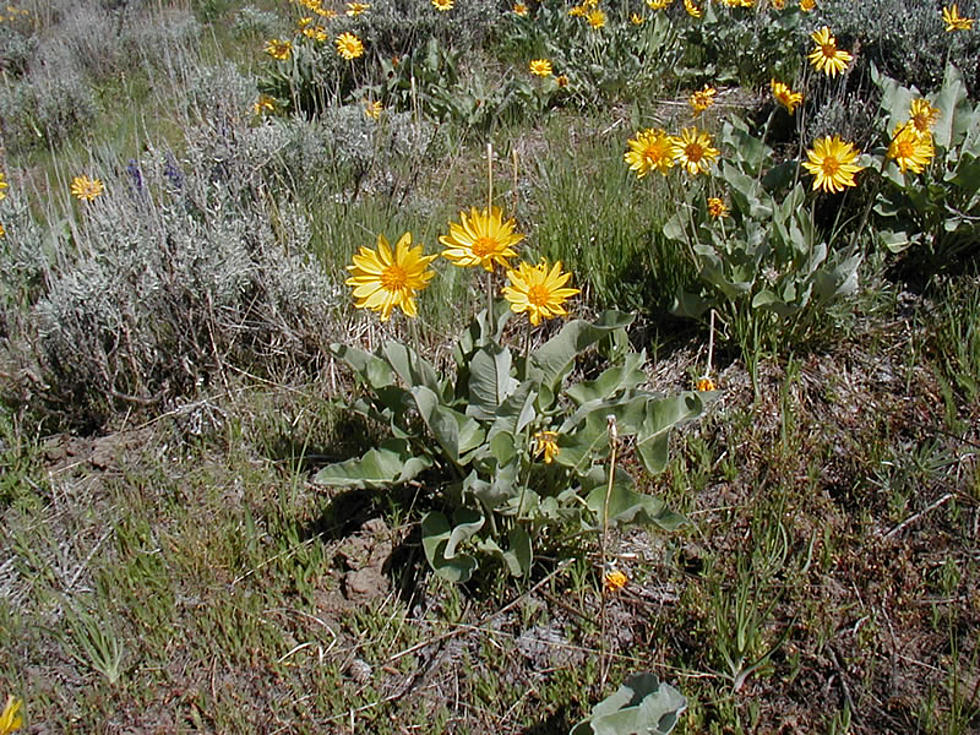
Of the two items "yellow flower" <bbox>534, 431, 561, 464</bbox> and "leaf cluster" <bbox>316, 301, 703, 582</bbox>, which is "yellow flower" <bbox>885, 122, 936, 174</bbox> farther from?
"yellow flower" <bbox>534, 431, 561, 464</bbox>

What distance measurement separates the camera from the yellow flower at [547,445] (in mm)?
2012

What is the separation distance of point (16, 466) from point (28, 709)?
3.10ft

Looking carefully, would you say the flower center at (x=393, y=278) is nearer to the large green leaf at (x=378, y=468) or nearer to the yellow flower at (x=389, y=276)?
the yellow flower at (x=389, y=276)

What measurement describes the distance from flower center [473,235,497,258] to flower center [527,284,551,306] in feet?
0.56

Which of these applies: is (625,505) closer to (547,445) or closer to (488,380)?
(547,445)

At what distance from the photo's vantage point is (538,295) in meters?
2.08

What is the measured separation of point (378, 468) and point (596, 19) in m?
3.63

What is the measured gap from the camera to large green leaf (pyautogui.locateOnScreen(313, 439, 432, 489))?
7.17ft

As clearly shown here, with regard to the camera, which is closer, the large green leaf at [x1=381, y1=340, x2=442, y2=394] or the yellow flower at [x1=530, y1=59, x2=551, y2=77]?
the large green leaf at [x1=381, y1=340, x2=442, y2=394]

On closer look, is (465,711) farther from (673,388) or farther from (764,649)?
(673,388)

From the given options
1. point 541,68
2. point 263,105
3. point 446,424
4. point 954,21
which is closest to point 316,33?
point 263,105

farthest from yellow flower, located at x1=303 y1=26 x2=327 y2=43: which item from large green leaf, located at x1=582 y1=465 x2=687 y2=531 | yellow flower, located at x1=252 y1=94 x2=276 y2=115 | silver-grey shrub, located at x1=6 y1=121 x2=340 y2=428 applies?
large green leaf, located at x1=582 y1=465 x2=687 y2=531

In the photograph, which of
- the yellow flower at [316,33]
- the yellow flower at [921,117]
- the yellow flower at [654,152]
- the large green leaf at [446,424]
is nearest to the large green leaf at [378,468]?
the large green leaf at [446,424]

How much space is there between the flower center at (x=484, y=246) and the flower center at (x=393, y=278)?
0.18 metres
